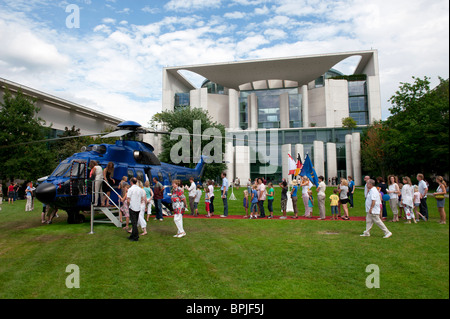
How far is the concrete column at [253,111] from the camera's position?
63594mm

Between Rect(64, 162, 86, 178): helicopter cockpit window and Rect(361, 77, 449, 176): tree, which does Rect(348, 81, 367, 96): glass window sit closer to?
Rect(361, 77, 449, 176): tree

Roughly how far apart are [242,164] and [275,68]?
73.3 feet

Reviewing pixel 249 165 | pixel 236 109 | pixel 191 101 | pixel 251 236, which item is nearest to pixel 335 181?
pixel 249 165

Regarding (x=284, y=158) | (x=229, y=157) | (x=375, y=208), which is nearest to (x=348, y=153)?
(x=284, y=158)

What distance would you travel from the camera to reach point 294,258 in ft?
21.7

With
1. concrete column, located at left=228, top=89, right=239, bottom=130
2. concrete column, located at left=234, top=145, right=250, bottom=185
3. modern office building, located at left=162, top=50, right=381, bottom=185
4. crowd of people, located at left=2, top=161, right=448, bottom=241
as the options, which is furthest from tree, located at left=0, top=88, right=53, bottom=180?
concrete column, located at left=228, top=89, right=239, bottom=130

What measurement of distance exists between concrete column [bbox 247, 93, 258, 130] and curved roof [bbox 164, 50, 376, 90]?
3.97m

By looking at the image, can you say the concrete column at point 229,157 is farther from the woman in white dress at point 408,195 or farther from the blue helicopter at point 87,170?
the woman in white dress at point 408,195

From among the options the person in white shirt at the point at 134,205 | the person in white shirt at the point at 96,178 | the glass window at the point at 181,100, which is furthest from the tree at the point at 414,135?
the glass window at the point at 181,100

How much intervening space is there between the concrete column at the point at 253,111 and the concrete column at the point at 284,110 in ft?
17.8

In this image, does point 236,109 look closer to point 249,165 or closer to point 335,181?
point 249,165

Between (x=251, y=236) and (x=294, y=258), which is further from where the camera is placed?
(x=251, y=236)

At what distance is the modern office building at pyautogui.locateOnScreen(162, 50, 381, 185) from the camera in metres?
52.2
